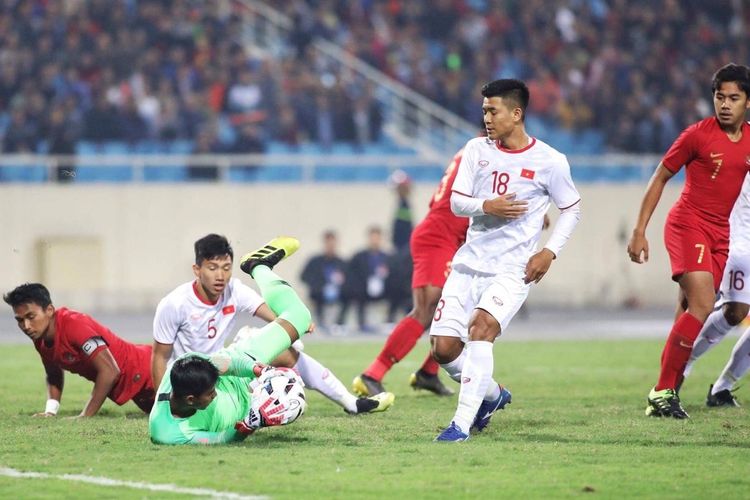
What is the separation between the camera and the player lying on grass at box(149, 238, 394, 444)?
7695 mm

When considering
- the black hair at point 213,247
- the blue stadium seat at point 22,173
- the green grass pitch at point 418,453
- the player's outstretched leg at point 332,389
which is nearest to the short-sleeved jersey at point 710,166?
the green grass pitch at point 418,453

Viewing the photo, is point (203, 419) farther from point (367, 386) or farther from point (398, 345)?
point (398, 345)

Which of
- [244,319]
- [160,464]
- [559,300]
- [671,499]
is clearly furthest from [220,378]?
[559,300]

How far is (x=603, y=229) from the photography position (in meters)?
26.9

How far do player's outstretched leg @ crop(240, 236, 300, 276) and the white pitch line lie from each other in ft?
7.54

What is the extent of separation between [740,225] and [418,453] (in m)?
3.80

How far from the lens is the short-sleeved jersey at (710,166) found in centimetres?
950

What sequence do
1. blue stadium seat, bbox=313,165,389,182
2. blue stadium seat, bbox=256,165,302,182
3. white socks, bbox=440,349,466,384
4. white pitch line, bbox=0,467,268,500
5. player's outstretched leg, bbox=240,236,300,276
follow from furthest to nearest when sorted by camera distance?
blue stadium seat, bbox=313,165,389,182, blue stadium seat, bbox=256,165,302,182, white socks, bbox=440,349,466,384, player's outstretched leg, bbox=240,236,300,276, white pitch line, bbox=0,467,268,500

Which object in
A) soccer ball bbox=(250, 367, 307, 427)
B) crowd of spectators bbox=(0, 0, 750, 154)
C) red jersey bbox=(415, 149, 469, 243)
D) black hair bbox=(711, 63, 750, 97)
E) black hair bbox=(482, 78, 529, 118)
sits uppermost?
crowd of spectators bbox=(0, 0, 750, 154)

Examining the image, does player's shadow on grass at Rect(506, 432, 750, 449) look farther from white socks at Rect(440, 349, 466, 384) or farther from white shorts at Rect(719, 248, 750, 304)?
white shorts at Rect(719, 248, 750, 304)

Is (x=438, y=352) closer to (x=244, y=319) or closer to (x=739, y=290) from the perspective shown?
(x=739, y=290)

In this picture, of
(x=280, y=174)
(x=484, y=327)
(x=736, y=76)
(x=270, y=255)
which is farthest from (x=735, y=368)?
(x=280, y=174)

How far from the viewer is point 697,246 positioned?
9.45m

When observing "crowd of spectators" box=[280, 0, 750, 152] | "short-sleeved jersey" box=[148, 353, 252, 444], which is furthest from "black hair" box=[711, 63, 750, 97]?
"crowd of spectators" box=[280, 0, 750, 152]
